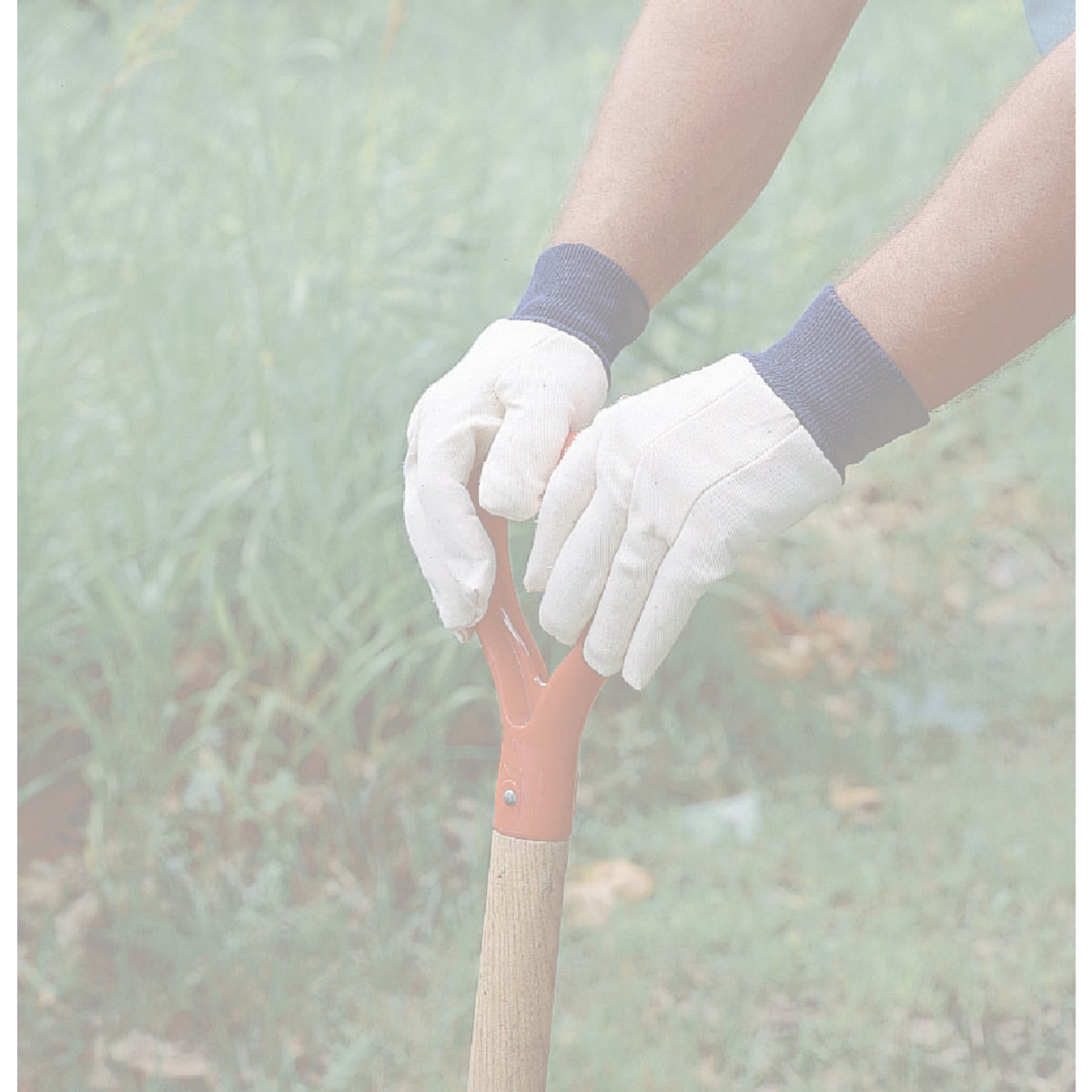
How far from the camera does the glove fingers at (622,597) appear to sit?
4.35ft

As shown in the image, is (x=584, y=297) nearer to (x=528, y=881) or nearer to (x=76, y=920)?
(x=528, y=881)

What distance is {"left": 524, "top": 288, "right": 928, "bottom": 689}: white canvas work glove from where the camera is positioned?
1284 millimetres

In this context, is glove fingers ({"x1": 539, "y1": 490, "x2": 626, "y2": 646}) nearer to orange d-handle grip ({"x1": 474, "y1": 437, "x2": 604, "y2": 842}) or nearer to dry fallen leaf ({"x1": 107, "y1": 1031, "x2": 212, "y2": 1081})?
orange d-handle grip ({"x1": 474, "y1": 437, "x2": 604, "y2": 842})

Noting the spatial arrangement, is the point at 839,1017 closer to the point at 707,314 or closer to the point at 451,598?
the point at 451,598

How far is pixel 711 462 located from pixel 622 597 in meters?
0.16

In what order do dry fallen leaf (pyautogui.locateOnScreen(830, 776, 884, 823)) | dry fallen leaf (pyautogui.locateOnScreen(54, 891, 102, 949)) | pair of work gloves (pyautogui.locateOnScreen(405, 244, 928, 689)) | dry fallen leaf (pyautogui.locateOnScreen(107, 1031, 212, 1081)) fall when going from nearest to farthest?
1. pair of work gloves (pyautogui.locateOnScreen(405, 244, 928, 689))
2. dry fallen leaf (pyautogui.locateOnScreen(107, 1031, 212, 1081))
3. dry fallen leaf (pyautogui.locateOnScreen(54, 891, 102, 949))
4. dry fallen leaf (pyautogui.locateOnScreen(830, 776, 884, 823))

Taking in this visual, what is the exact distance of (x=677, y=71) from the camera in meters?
1.54

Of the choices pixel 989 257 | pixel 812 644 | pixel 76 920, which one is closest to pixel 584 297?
pixel 989 257

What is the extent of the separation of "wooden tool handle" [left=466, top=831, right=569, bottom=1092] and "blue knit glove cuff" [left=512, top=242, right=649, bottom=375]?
555mm

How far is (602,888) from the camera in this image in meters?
2.25

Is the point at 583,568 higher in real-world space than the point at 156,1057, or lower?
higher

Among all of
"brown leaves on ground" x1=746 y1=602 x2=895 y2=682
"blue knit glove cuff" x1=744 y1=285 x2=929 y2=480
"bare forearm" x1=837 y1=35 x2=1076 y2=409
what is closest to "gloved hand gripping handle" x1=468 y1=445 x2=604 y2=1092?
"blue knit glove cuff" x1=744 y1=285 x2=929 y2=480

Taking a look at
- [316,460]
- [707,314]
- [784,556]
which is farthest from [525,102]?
[316,460]

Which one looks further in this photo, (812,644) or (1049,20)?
(812,644)
